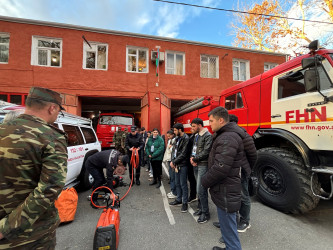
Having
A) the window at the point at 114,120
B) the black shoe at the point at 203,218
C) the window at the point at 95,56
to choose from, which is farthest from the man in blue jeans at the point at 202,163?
the window at the point at 95,56

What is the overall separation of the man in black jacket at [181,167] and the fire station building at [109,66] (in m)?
4.17

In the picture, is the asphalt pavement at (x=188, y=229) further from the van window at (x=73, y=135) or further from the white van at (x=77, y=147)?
the van window at (x=73, y=135)

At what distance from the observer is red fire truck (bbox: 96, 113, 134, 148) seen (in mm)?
8992

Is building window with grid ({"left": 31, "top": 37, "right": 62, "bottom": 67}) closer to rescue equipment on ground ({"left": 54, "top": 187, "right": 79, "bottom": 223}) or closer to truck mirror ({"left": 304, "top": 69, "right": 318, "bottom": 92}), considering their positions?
rescue equipment on ground ({"left": 54, "top": 187, "right": 79, "bottom": 223})

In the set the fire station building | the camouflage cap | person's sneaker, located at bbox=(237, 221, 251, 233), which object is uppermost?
the fire station building

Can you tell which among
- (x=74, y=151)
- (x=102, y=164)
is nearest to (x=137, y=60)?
(x=74, y=151)

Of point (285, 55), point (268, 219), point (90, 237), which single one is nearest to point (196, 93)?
point (285, 55)

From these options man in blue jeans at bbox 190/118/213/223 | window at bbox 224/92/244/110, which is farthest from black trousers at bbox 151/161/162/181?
window at bbox 224/92/244/110

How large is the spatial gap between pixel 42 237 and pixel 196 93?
36.1ft

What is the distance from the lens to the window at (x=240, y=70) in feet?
40.3

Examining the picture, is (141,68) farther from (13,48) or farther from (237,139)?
(237,139)

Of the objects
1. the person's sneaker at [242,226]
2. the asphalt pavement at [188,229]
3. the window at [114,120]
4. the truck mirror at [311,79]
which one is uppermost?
the truck mirror at [311,79]

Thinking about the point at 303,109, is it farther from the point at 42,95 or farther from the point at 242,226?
the point at 42,95

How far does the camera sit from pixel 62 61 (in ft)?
31.6
